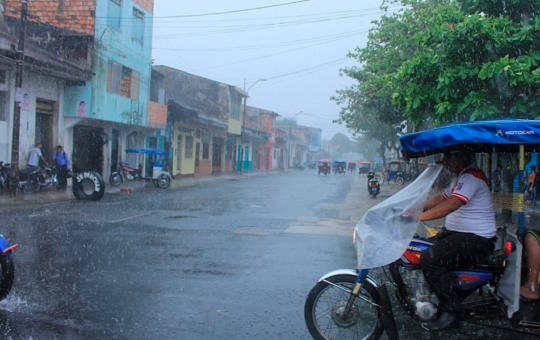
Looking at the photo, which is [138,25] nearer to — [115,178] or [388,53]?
[115,178]

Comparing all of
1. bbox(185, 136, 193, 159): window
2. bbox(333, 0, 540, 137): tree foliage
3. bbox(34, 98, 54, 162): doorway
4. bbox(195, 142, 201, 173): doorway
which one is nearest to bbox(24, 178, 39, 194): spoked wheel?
bbox(34, 98, 54, 162): doorway

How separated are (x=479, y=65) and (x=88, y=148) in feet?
61.4

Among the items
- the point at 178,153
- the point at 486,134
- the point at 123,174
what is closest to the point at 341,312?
the point at 486,134

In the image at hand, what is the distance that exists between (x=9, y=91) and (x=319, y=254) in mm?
13865

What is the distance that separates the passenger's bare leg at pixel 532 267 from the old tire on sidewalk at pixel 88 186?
12953 mm

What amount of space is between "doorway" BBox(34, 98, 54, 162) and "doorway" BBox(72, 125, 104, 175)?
205 cm

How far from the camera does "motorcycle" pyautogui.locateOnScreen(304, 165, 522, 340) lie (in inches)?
149

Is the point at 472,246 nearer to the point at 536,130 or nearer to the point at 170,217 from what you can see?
the point at 536,130

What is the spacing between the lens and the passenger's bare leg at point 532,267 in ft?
12.6

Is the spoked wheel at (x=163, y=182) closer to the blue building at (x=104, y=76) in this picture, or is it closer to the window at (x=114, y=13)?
the blue building at (x=104, y=76)

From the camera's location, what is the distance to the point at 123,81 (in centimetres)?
2309

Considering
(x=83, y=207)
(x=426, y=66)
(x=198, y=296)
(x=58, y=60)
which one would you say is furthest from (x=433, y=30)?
(x=58, y=60)

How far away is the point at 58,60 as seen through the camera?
682 inches

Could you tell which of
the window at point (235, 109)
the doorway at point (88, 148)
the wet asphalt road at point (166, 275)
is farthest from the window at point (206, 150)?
the wet asphalt road at point (166, 275)
